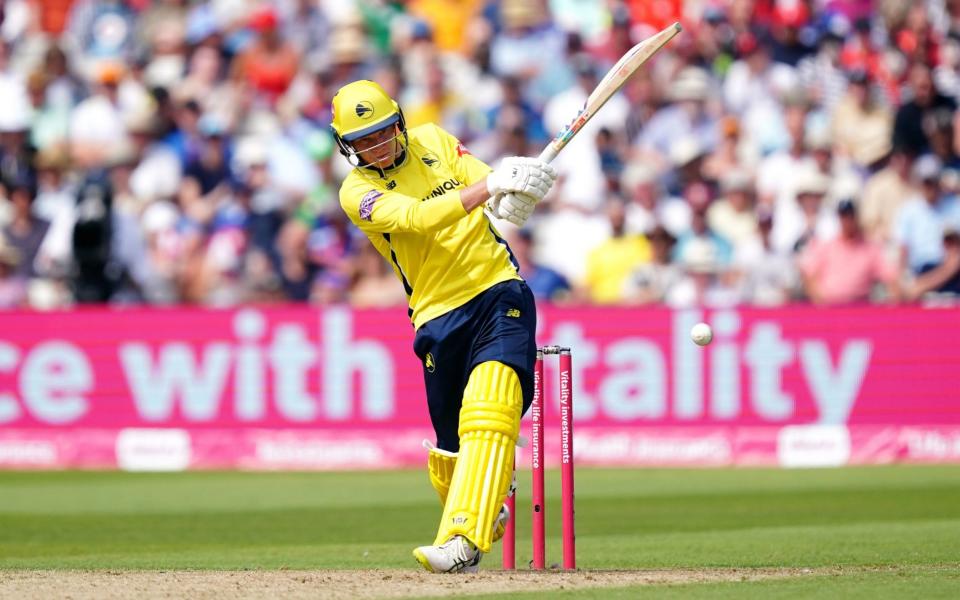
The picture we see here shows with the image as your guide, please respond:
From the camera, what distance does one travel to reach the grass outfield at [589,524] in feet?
25.4

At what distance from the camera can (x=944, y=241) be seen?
563 inches

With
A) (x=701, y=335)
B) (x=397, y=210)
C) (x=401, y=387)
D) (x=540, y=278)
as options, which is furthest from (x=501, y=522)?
(x=540, y=278)

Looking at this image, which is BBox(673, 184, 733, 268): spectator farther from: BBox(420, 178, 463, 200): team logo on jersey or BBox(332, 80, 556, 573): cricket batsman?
BBox(420, 178, 463, 200): team logo on jersey

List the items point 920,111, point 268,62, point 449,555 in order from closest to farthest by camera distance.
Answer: point 449,555 < point 920,111 < point 268,62

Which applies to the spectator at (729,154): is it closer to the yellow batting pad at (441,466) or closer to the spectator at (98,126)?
the spectator at (98,126)

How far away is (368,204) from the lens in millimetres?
6969

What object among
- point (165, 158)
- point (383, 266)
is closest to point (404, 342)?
point (383, 266)

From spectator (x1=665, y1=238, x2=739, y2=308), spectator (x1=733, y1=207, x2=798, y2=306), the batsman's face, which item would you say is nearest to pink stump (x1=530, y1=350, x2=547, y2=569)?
the batsman's face

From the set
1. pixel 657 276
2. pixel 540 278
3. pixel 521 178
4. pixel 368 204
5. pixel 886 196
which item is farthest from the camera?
pixel 886 196

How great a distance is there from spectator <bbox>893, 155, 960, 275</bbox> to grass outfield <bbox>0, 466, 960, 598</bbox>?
2117mm

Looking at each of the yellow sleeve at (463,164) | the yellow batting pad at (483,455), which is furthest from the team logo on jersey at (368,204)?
the yellow batting pad at (483,455)

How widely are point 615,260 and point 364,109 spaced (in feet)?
26.3

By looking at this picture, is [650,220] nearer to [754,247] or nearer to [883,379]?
[754,247]

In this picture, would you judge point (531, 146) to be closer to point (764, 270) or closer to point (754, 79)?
point (754, 79)
